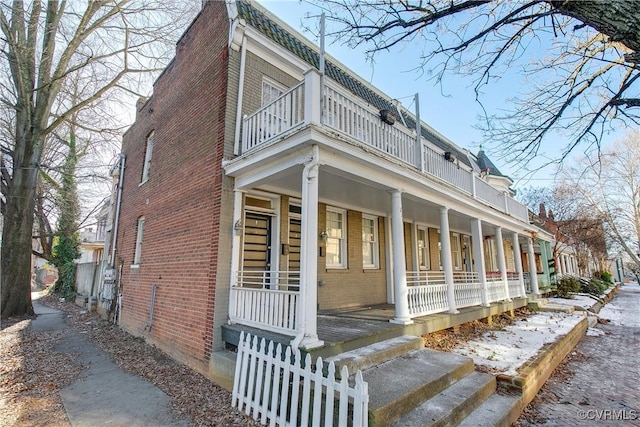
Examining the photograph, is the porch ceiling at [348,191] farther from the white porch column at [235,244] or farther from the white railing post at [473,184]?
the white railing post at [473,184]

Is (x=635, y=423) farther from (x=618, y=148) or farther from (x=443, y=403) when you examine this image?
(x=618, y=148)

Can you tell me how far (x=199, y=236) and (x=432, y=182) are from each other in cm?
552

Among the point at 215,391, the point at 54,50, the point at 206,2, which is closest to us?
the point at 215,391

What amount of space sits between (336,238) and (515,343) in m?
5.03

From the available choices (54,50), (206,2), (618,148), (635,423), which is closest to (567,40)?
(635,423)

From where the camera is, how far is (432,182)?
302 inches

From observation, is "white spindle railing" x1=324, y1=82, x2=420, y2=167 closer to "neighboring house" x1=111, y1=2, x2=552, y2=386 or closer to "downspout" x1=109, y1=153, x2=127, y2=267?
"neighboring house" x1=111, y1=2, x2=552, y2=386

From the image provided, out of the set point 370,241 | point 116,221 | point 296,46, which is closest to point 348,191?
point 370,241

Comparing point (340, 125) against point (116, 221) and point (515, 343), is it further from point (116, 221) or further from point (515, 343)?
point (116, 221)

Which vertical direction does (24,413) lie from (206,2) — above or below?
below

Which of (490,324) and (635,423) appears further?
(490,324)

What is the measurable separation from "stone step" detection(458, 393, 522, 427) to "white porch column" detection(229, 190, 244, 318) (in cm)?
404

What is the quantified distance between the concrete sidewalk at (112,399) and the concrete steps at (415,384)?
256 centimetres

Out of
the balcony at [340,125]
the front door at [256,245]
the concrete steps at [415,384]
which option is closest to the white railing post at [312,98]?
the balcony at [340,125]
